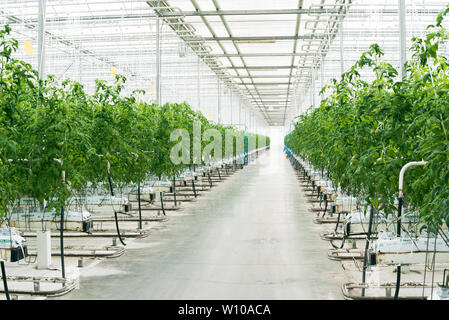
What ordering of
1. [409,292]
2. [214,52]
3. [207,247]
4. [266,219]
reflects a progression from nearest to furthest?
[409,292]
[207,247]
[266,219]
[214,52]

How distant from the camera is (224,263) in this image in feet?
19.2

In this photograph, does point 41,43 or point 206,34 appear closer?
point 41,43

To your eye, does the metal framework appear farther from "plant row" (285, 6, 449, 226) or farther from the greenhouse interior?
"plant row" (285, 6, 449, 226)

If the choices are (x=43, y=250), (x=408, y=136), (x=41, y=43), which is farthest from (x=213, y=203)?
(x=408, y=136)

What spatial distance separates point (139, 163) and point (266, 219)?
285 centimetres

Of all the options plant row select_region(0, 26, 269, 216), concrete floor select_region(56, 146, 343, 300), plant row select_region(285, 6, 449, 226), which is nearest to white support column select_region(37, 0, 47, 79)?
plant row select_region(0, 26, 269, 216)

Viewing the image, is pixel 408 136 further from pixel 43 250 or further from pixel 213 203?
pixel 213 203

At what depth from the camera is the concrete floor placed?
4738 mm

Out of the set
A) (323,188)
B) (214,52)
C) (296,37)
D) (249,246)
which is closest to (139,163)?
(249,246)

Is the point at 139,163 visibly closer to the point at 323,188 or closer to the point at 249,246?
the point at 249,246

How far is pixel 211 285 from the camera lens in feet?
16.1

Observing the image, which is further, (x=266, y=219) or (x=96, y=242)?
(x=266, y=219)
